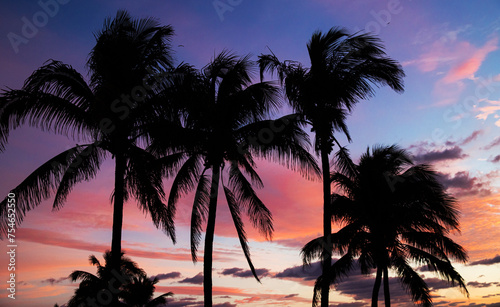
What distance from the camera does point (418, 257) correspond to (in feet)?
74.8

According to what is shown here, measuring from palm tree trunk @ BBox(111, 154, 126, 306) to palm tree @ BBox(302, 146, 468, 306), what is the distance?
12457 mm

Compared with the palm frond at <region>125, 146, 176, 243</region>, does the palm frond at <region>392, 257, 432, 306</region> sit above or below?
below

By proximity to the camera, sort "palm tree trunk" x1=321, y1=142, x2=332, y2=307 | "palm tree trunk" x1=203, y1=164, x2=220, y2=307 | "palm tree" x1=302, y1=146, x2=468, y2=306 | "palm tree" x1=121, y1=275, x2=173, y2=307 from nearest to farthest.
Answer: "palm tree trunk" x1=321, y1=142, x2=332, y2=307, "palm tree trunk" x1=203, y1=164, x2=220, y2=307, "palm tree" x1=302, y1=146, x2=468, y2=306, "palm tree" x1=121, y1=275, x2=173, y2=307

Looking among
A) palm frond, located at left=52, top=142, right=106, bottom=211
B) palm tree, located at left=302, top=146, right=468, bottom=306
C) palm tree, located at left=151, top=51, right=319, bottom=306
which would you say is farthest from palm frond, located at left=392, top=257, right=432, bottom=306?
palm frond, located at left=52, top=142, right=106, bottom=211

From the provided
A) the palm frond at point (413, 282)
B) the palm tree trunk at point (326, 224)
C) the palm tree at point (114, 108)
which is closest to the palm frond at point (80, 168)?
the palm tree at point (114, 108)

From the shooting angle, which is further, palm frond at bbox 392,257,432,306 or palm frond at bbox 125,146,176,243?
palm frond at bbox 392,257,432,306

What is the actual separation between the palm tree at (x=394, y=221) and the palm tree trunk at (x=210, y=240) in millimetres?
8100

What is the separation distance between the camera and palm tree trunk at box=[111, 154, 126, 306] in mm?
11836

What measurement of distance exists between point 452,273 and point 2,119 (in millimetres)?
19817

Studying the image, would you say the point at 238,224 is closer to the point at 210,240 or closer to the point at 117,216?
the point at 210,240

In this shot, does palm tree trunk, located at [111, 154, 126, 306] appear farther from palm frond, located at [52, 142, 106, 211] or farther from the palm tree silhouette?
the palm tree silhouette

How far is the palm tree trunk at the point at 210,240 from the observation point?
49.2 ft

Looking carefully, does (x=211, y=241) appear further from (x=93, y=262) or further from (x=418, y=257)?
(x=93, y=262)

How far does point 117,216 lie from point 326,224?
21.2 feet
